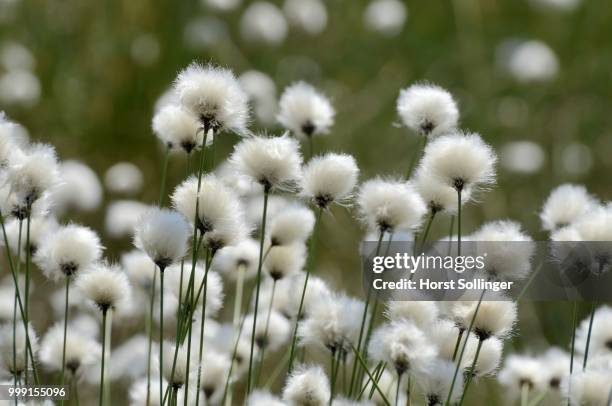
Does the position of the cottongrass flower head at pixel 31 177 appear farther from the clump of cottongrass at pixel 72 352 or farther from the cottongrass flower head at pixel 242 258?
the cottongrass flower head at pixel 242 258

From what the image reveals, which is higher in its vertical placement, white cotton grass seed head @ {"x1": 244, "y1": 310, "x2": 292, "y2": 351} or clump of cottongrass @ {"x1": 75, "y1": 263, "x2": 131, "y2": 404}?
white cotton grass seed head @ {"x1": 244, "y1": 310, "x2": 292, "y2": 351}

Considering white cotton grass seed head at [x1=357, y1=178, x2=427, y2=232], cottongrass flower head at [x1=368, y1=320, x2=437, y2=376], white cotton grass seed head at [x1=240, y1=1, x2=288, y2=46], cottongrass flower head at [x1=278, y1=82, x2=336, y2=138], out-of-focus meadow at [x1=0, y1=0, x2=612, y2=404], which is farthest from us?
white cotton grass seed head at [x1=240, y1=1, x2=288, y2=46]

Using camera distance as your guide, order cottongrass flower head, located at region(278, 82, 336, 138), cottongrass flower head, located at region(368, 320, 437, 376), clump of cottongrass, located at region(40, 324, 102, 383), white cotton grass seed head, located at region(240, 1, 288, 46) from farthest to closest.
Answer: white cotton grass seed head, located at region(240, 1, 288, 46), cottongrass flower head, located at region(278, 82, 336, 138), clump of cottongrass, located at region(40, 324, 102, 383), cottongrass flower head, located at region(368, 320, 437, 376)

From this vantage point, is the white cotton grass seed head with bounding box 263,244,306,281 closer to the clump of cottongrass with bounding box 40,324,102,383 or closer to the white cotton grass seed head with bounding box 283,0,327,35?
the clump of cottongrass with bounding box 40,324,102,383

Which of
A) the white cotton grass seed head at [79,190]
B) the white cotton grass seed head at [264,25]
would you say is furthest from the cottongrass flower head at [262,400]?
the white cotton grass seed head at [264,25]

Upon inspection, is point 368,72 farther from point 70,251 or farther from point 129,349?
point 70,251

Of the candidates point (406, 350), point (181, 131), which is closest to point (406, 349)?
point (406, 350)

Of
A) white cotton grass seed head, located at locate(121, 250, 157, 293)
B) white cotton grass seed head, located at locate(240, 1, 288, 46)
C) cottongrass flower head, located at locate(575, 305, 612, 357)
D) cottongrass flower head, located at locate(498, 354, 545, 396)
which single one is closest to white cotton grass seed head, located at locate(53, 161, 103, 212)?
white cotton grass seed head, located at locate(121, 250, 157, 293)
